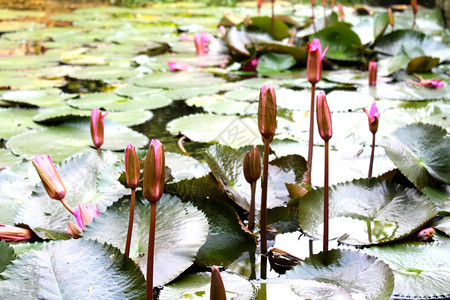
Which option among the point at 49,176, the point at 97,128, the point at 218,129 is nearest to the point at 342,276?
the point at 49,176

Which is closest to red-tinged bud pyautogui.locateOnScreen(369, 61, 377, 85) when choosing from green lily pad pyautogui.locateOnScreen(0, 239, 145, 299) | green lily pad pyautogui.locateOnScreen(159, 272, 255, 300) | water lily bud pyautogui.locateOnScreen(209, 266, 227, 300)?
green lily pad pyautogui.locateOnScreen(159, 272, 255, 300)

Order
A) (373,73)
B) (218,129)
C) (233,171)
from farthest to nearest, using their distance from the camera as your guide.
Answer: (373,73) → (218,129) → (233,171)

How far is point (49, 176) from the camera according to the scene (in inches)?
36.2

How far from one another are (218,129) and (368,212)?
860mm

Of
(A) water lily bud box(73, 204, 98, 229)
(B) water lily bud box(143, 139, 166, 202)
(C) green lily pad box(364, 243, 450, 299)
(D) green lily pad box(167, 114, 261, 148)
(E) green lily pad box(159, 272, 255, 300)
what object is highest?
(B) water lily bud box(143, 139, 166, 202)

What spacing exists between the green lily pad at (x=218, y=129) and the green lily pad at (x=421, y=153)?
1.82ft

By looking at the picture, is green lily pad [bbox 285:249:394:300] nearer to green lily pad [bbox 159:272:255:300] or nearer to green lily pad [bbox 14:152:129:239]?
green lily pad [bbox 159:272:255:300]

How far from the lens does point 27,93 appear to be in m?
2.34

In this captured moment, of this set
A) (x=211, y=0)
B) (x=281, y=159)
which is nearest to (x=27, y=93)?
(x=281, y=159)

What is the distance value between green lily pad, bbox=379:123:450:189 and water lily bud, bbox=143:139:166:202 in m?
0.68

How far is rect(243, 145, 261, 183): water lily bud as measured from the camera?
848 mm

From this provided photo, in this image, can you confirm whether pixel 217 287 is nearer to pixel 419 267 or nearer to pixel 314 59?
pixel 419 267

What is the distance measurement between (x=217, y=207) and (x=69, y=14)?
531cm

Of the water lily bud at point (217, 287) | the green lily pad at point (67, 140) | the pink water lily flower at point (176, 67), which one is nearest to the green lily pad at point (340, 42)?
the pink water lily flower at point (176, 67)
